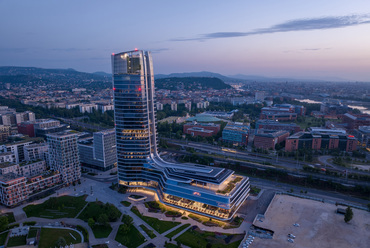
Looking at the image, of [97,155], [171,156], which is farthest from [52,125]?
[171,156]

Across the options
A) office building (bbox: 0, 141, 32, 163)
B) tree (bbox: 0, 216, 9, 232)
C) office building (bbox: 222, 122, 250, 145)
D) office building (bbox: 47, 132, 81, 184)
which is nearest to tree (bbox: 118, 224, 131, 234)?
tree (bbox: 0, 216, 9, 232)

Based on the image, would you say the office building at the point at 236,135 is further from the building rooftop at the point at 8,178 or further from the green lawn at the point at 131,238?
the building rooftop at the point at 8,178

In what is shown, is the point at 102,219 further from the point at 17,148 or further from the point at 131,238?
the point at 17,148

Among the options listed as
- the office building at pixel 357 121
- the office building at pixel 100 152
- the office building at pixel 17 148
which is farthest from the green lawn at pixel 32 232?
the office building at pixel 357 121

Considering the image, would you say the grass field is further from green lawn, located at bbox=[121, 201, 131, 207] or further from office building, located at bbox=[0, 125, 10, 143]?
office building, located at bbox=[0, 125, 10, 143]

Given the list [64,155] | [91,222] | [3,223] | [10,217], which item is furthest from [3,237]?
[64,155]
